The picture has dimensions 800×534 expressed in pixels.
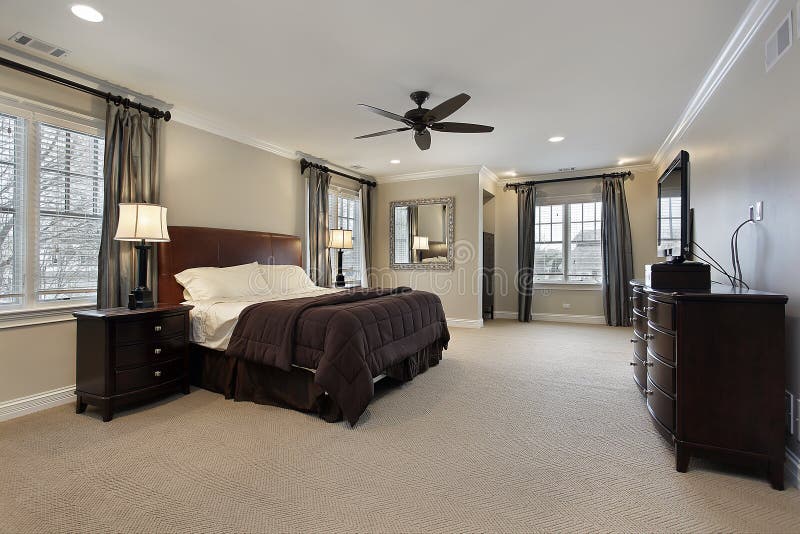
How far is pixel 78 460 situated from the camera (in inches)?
86.5

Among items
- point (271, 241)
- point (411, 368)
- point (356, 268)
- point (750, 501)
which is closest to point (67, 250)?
point (271, 241)

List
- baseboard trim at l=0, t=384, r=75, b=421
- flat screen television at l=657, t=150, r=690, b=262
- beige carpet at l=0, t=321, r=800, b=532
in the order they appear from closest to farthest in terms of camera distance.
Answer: beige carpet at l=0, t=321, r=800, b=532 < baseboard trim at l=0, t=384, r=75, b=421 < flat screen television at l=657, t=150, r=690, b=262

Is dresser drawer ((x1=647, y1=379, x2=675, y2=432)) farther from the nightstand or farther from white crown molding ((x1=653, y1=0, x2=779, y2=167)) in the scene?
the nightstand

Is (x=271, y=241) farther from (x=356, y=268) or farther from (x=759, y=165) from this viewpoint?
(x=759, y=165)

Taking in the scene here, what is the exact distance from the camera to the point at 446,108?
3240mm

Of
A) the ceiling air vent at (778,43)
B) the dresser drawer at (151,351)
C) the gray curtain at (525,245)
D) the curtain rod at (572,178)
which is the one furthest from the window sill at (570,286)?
the dresser drawer at (151,351)

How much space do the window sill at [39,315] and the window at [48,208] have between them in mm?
55

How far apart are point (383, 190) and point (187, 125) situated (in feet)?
12.1

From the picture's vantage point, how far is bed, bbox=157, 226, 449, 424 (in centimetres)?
270

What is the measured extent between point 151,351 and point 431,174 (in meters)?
5.05

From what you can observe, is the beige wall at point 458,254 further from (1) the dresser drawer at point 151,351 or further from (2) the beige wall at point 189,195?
(1) the dresser drawer at point 151,351

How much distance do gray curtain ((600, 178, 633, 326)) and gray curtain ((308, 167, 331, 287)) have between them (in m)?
4.62

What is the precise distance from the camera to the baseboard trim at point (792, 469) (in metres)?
1.94

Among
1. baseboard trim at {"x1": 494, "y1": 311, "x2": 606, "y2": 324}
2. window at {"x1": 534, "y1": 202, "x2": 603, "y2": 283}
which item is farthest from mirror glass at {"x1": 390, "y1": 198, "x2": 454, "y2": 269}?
window at {"x1": 534, "y1": 202, "x2": 603, "y2": 283}
